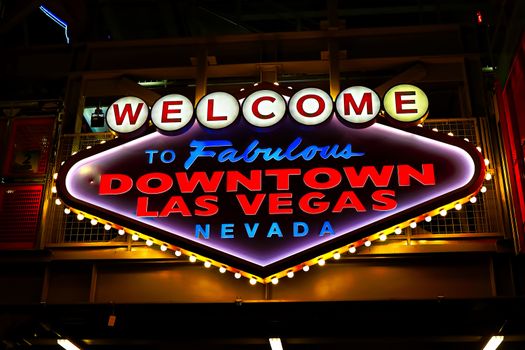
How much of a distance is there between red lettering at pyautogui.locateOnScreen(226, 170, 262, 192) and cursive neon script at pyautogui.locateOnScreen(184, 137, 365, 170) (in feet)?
0.99

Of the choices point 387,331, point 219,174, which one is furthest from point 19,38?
point 387,331

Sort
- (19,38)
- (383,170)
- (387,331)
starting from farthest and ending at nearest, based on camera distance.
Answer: (19,38)
(383,170)
(387,331)

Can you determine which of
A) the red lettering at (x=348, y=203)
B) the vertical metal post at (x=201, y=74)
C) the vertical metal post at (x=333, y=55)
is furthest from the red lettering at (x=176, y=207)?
the vertical metal post at (x=333, y=55)

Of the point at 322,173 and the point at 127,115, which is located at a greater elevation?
the point at 127,115

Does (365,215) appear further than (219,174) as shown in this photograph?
No

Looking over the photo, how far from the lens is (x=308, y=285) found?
1059 centimetres

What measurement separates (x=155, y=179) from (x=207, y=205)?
105 centimetres

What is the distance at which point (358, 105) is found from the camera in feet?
36.7

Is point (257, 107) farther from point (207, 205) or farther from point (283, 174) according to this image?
point (207, 205)

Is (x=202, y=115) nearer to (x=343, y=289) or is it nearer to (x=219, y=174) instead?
(x=219, y=174)

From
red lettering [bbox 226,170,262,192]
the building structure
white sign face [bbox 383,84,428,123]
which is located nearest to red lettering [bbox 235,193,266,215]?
red lettering [bbox 226,170,262,192]

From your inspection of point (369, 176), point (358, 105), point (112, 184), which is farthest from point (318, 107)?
point (112, 184)

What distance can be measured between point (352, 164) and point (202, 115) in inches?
105

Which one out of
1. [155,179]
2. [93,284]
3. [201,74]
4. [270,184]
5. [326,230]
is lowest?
[93,284]
